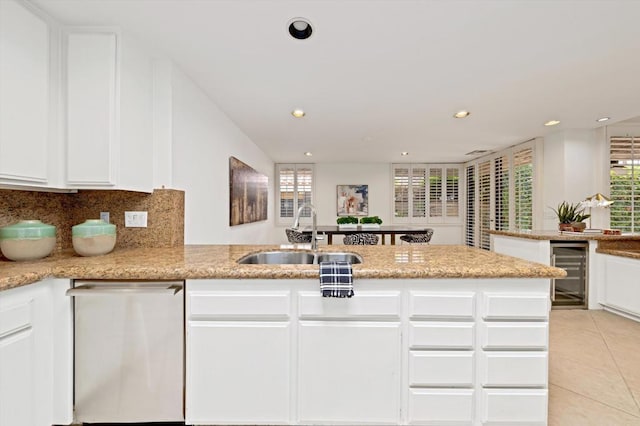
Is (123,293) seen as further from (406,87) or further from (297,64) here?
(406,87)

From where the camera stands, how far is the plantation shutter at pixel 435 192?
768 cm

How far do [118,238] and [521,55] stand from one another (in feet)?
10.9

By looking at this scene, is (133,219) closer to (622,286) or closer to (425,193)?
(622,286)

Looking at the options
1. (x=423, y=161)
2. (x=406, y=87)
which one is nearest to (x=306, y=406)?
(x=406, y=87)

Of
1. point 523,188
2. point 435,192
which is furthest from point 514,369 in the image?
point 435,192

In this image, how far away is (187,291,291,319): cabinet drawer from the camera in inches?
56.8

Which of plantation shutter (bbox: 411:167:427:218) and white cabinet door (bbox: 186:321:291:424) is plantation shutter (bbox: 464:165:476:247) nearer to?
plantation shutter (bbox: 411:167:427:218)

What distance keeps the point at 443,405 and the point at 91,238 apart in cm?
219

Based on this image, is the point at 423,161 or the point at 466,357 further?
the point at 423,161

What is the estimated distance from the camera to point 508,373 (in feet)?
4.68

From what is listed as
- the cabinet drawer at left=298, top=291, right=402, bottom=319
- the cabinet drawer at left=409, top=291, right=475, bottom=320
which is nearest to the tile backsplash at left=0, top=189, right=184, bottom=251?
the cabinet drawer at left=298, top=291, right=402, bottom=319

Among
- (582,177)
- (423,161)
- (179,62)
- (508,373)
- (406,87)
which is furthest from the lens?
(423,161)

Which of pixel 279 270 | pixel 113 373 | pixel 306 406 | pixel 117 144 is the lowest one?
pixel 306 406

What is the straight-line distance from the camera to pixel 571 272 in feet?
11.1
